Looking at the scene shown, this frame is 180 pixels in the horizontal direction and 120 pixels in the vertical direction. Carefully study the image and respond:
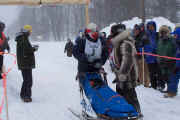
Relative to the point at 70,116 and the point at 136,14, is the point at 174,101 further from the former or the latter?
the point at 136,14

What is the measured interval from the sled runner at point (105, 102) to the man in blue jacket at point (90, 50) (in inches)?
9.5

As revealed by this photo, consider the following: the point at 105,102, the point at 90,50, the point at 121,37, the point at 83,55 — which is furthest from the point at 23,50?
the point at 105,102

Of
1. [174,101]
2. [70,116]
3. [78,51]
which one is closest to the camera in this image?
[78,51]

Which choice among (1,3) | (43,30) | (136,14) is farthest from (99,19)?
(1,3)

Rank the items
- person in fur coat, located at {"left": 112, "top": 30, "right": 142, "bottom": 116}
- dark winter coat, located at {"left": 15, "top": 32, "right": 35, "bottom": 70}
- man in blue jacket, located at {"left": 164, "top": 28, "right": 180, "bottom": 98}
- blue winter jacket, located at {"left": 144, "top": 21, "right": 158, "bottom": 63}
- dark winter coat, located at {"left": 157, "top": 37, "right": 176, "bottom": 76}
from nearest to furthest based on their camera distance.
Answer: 1. person in fur coat, located at {"left": 112, "top": 30, "right": 142, "bottom": 116}
2. dark winter coat, located at {"left": 15, "top": 32, "right": 35, "bottom": 70}
3. man in blue jacket, located at {"left": 164, "top": 28, "right": 180, "bottom": 98}
4. dark winter coat, located at {"left": 157, "top": 37, "right": 176, "bottom": 76}
5. blue winter jacket, located at {"left": 144, "top": 21, "right": 158, "bottom": 63}

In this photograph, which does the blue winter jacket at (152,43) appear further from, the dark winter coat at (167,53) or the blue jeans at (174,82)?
the blue jeans at (174,82)

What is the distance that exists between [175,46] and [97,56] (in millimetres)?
2889

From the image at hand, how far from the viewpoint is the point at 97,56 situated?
4.96m

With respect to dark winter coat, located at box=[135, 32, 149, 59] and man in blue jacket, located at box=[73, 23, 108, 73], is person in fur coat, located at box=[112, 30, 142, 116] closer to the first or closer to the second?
man in blue jacket, located at box=[73, 23, 108, 73]

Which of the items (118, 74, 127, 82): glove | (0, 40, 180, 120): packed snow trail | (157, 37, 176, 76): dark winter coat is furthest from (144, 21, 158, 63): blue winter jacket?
(118, 74, 127, 82): glove

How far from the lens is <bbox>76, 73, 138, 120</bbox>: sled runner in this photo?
3.90 m

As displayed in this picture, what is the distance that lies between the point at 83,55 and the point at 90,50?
6.5 inches

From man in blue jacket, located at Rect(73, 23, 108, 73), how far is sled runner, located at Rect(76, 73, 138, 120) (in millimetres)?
241

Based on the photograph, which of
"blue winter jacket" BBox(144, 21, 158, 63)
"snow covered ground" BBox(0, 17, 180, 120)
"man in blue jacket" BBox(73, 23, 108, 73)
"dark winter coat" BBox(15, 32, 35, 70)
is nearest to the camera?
"man in blue jacket" BBox(73, 23, 108, 73)
